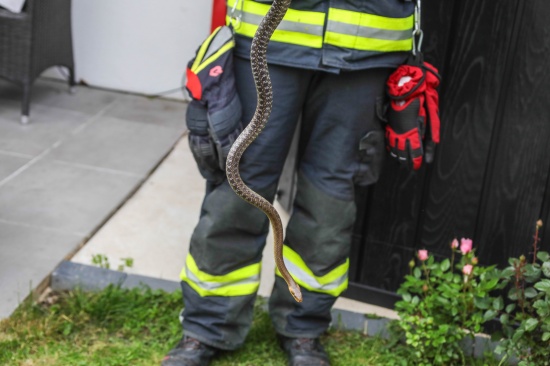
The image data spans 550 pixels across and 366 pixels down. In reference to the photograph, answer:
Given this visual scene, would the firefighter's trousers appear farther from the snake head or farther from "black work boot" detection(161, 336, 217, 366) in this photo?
the snake head

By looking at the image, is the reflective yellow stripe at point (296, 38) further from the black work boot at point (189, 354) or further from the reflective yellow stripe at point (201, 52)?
the black work boot at point (189, 354)

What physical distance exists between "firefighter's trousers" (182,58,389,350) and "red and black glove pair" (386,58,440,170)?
5 cm

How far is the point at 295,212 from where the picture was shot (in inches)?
123

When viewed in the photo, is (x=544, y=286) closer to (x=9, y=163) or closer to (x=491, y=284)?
(x=491, y=284)

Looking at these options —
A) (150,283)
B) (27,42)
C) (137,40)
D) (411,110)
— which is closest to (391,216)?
(411,110)

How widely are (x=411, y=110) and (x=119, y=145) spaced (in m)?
2.45

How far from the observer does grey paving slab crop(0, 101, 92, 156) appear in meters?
4.88

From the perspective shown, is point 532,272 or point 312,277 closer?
point 532,272

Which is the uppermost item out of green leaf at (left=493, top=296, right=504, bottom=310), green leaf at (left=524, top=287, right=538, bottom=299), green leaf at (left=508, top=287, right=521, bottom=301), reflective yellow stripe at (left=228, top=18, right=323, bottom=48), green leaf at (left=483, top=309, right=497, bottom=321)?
reflective yellow stripe at (left=228, top=18, right=323, bottom=48)

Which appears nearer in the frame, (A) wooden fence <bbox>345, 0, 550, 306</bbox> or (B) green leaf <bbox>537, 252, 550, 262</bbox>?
(B) green leaf <bbox>537, 252, 550, 262</bbox>

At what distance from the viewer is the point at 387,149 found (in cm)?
311

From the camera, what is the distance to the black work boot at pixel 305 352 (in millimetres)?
3152

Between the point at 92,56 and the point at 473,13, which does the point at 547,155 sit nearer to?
the point at 473,13

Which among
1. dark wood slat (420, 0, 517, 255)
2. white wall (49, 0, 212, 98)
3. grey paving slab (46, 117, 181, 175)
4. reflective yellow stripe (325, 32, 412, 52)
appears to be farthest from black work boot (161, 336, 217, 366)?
→ white wall (49, 0, 212, 98)
